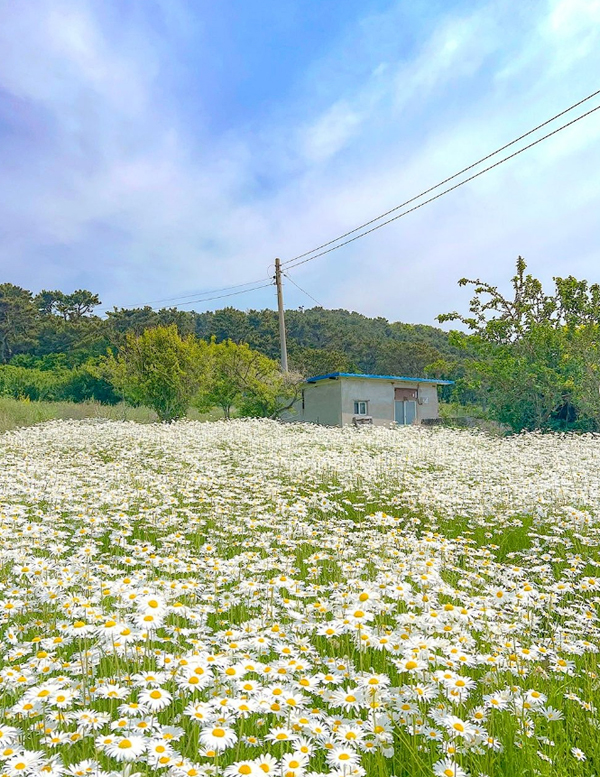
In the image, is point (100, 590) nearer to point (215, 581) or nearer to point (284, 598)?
point (215, 581)

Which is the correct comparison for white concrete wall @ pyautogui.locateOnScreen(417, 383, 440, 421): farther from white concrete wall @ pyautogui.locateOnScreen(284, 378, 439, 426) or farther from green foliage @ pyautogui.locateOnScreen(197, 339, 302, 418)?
green foliage @ pyautogui.locateOnScreen(197, 339, 302, 418)

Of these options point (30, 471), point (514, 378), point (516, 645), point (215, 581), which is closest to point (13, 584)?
point (215, 581)

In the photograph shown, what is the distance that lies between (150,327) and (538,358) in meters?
37.4

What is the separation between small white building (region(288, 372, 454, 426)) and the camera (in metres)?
25.0

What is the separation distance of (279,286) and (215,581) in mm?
24494

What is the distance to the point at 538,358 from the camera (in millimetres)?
20312

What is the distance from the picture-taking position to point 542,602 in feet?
11.7

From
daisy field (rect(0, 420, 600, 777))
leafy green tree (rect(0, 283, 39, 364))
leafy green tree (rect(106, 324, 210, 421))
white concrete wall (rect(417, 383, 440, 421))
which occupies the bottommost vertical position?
daisy field (rect(0, 420, 600, 777))

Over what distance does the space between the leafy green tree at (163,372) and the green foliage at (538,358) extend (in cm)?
1051

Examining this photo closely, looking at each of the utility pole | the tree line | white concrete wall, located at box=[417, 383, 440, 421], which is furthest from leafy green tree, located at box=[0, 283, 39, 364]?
white concrete wall, located at box=[417, 383, 440, 421]

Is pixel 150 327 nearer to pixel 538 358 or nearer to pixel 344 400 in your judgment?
pixel 344 400

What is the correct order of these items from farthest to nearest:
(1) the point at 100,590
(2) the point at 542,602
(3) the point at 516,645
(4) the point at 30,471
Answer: (4) the point at 30,471, (2) the point at 542,602, (1) the point at 100,590, (3) the point at 516,645

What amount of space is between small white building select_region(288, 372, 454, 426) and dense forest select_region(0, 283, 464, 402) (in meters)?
18.7

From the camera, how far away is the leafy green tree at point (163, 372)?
866 inches
